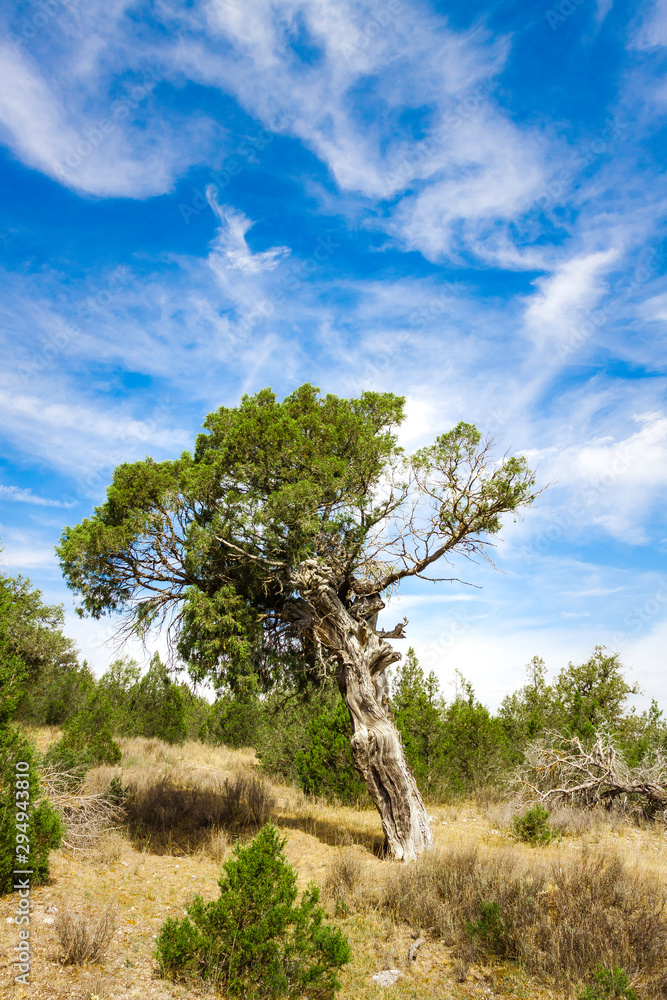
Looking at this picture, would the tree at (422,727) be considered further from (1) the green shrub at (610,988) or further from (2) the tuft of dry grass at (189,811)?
(1) the green shrub at (610,988)

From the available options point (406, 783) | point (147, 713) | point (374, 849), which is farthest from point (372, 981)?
point (147, 713)

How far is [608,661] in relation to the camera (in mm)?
21266

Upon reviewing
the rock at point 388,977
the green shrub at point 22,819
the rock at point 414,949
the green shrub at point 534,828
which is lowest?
the rock at point 388,977

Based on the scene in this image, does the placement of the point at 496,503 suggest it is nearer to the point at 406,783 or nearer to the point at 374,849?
the point at 406,783

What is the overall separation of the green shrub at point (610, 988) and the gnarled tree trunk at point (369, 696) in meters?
4.75

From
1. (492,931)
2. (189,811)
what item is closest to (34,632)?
(189,811)

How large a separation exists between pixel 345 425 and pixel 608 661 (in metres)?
17.7

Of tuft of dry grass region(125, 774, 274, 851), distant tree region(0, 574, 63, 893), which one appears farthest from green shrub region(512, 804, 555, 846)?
distant tree region(0, 574, 63, 893)

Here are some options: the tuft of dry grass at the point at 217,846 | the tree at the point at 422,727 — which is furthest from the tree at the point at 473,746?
the tuft of dry grass at the point at 217,846

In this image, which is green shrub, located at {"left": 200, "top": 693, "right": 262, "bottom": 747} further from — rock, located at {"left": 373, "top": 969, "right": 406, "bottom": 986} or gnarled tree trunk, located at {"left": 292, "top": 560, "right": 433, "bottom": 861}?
rock, located at {"left": 373, "top": 969, "right": 406, "bottom": 986}

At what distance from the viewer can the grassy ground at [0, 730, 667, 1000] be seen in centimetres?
490

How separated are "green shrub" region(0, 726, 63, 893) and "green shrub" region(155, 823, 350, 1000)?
257 cm

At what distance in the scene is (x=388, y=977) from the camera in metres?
5.28

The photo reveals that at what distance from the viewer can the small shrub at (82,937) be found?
4.92 meters
